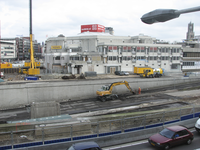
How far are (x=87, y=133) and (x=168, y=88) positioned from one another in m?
31.0

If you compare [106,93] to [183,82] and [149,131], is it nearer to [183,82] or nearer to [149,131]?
[149,131]

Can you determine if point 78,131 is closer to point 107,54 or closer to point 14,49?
point 107,54

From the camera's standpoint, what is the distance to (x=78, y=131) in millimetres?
14414

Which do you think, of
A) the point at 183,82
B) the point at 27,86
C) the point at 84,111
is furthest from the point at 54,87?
the point at 183,82

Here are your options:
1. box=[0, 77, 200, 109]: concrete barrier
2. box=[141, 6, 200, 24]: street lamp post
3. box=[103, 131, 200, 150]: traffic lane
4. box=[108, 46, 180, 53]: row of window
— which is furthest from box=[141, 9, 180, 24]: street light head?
box=[108, 46, 180, 53]: row of window

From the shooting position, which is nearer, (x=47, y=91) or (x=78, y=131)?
(x=78, y=131)

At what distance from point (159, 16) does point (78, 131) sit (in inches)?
400

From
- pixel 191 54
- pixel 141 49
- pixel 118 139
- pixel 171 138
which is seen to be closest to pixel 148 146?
pixel 171 138

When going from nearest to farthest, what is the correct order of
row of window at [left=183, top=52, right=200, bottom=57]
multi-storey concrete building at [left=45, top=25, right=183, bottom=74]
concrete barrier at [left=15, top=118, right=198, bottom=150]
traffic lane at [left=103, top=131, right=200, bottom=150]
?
concrete barrier at [left=15, top=118, right=198, bottom=150] → traffic lane at [left=103, top=131, right=200, bottom=150] → multi-storey concrete building at [left=45, top=25, right=183, bottom=74] → row of window at [left=183, top=52, right=200, bottom=57]

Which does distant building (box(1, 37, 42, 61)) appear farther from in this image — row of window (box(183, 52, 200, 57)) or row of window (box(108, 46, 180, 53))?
row of window (box(183, 52, 200, 57))

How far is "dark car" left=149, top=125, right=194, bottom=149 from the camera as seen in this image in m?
13.3

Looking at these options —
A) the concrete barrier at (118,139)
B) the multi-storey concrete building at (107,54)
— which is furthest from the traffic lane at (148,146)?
the multi-storey concrete building at (107,54)

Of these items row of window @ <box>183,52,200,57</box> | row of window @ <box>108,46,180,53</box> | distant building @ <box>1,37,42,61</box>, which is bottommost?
row of window @ <box>183,52,200,57</box>

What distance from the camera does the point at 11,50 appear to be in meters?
136
